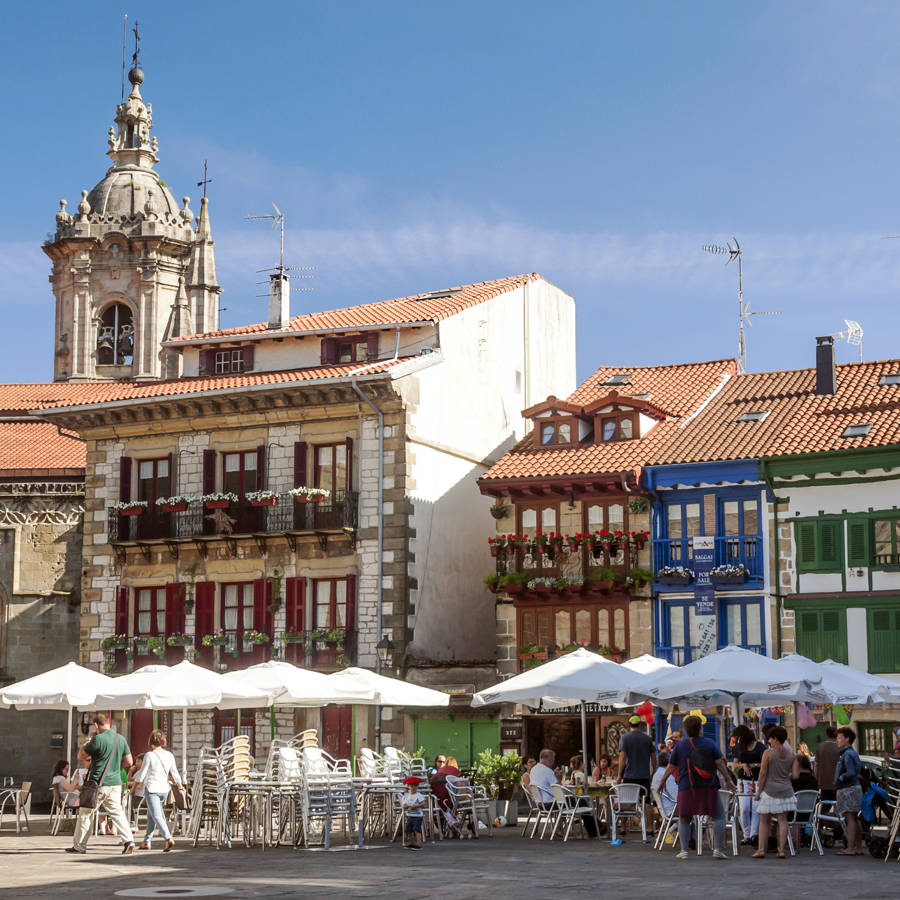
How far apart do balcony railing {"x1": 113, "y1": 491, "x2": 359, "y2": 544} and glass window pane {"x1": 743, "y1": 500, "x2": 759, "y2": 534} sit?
9.19 m

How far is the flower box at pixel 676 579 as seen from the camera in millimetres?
37812

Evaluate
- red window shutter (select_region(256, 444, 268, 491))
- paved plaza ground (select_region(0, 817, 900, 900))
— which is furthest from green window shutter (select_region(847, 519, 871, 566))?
paved plaza ground (select_region(0, 817, 900, 900))

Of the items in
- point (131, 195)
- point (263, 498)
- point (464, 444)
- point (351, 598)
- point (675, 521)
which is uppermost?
point (131, 195)

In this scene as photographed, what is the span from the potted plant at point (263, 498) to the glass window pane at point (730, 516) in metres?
10.7

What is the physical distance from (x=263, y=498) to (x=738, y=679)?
1970cm

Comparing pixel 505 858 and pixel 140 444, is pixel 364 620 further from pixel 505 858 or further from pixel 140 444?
pixel 505 858

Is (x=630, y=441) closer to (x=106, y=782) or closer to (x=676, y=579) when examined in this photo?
(x=676, y=579)

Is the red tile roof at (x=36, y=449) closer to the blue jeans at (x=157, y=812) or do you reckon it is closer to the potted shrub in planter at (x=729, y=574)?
the potted shrub in planter at (x=729, y=574)

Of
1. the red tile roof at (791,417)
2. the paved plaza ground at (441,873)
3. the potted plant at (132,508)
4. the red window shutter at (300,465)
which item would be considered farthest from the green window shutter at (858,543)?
the potted plant at (132,508)

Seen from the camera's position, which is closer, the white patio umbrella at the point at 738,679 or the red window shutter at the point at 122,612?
the white patio umbrella at the point at 738,679

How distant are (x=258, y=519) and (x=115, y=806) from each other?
19.9 m

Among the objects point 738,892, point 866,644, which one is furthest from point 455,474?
point 738,892

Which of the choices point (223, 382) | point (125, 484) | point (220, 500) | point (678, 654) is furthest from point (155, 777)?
point (125, 484)

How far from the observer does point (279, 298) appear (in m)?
46.8
